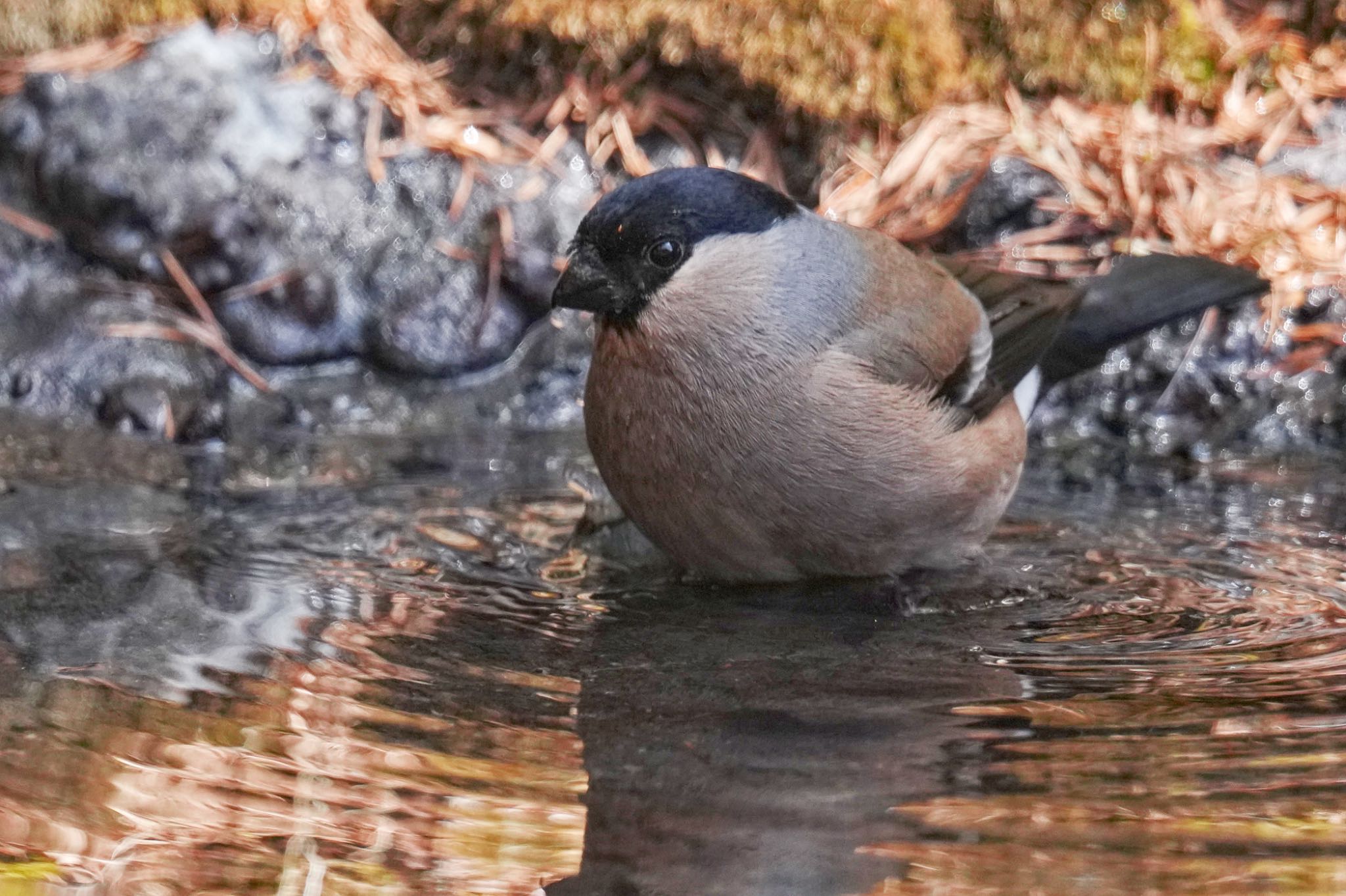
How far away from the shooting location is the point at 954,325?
15.1ft

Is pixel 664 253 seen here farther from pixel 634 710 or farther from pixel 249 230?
pixel 249 230

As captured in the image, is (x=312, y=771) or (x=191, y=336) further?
(x=191, y=336)

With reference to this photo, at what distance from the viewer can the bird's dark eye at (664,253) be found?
393 cm

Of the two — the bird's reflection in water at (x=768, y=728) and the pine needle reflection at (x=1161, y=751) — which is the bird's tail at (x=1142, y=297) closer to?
the pine needle reflection at (x=1161, y=751)

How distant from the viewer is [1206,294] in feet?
16.6

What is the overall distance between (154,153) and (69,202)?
0.43 m

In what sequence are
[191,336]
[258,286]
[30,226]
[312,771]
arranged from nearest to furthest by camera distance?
1. [312,771]
2. [191,336]
3. [258,286]
4. [30,226]

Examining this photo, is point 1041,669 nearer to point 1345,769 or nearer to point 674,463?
point 1345,769

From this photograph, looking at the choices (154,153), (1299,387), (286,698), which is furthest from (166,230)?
(1299,387)

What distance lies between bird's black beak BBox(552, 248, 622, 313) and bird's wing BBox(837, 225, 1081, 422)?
71 cm

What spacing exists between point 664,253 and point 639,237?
3.6 inches

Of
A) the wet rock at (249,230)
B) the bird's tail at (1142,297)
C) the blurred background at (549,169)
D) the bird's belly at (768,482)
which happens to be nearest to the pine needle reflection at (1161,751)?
the bird's belly at (768,482)

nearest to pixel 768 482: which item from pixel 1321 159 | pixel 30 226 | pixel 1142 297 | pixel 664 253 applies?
pixel 664 253

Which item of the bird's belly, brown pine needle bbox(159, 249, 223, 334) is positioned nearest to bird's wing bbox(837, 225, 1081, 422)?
the bird's belly
